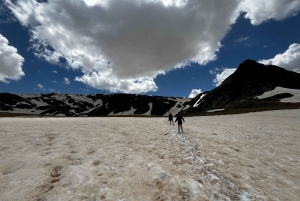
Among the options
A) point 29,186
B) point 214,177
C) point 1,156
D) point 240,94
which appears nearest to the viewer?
point 29,186

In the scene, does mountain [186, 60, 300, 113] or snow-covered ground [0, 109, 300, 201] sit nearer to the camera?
snow-covered ground [0, 109, 300, 201]

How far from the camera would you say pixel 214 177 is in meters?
7.36

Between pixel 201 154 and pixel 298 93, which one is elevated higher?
pixel 298 93

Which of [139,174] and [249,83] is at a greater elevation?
[249,83]

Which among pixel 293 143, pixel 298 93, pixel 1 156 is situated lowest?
pixel 293 143

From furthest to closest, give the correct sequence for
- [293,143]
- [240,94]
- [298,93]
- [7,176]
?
1. [240,94]
2. [298,93]
3. [293,143]
4. [7,176]

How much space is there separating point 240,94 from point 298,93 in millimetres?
37582

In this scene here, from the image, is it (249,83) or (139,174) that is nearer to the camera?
(139,174)

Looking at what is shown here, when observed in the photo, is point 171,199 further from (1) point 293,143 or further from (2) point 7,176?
(1) point 293,143

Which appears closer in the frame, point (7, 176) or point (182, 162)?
point (7, 176)

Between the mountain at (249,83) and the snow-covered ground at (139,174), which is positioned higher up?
the mountain at (249,83)

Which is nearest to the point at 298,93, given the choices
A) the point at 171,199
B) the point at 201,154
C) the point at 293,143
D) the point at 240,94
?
the point at 240,94

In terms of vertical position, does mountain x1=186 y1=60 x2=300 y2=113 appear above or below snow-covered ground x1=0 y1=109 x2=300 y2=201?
above

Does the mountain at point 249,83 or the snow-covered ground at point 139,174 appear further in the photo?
the mountain at point 249,83
